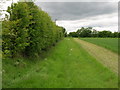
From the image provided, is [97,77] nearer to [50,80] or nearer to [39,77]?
[50,80]

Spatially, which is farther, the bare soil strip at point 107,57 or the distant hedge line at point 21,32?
the bare soil strip at point 107,57

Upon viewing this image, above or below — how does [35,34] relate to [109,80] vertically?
above

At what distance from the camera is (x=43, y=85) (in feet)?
22.5

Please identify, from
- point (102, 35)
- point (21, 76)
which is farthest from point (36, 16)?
point (102, 35)

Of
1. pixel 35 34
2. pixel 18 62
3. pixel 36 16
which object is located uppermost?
pixel 36 16

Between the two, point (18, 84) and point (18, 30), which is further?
point (18, 30)

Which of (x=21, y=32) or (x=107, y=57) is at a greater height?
(x=21, y=32)

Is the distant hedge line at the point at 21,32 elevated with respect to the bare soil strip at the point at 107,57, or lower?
elevated

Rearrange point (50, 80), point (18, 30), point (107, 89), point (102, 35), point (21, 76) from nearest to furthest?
point (107, 89), point (50, 80), point (21, 76), point (18, 30), point (102, 35)

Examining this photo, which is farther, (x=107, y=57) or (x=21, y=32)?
(x=107, y=57)

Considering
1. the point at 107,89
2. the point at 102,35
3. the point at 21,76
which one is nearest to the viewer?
the point at 107,89

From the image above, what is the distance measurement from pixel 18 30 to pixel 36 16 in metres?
3.25

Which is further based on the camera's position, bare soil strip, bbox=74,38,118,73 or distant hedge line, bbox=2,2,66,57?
bare soil strip, bbox=74,38,118,73

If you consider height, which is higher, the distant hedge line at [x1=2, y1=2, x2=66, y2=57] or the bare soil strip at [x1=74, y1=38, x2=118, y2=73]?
the distant hedge line at [x1=2, y1=2, x2=66, y2=57]
